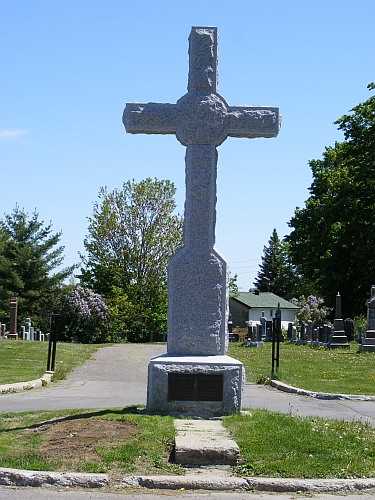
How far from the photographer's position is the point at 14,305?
116 feet

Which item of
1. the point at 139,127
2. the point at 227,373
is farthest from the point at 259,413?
the point at 139,127

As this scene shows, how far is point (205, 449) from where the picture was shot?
6988mm

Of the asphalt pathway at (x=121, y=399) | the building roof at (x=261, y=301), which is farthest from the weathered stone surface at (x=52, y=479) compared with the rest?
the building roof at (x=261, y=301)

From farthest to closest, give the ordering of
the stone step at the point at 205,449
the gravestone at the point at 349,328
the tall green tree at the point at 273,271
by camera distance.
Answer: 1. the tall green tree at the point at 273,271
2. the gravestone at the point at 349,328
3. the stone step at the point at 205,449

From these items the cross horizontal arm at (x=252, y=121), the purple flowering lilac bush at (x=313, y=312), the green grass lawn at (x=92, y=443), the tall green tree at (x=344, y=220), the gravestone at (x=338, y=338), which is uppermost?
the tall green tree at (x=344, y=220)

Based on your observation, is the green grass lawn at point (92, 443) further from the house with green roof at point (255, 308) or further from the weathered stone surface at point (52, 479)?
the house with green roof at point (255, 308)

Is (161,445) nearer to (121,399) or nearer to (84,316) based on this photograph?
(121,399)

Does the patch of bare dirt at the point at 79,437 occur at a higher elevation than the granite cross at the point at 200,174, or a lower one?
lower

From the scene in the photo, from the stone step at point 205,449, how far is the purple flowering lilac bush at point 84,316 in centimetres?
3511

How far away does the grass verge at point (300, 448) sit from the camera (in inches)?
268

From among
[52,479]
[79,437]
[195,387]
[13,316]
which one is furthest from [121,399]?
[13,316]

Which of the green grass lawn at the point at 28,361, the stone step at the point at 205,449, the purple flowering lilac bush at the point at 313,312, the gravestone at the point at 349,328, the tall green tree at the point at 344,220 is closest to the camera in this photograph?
the stone step at the point at 205,449

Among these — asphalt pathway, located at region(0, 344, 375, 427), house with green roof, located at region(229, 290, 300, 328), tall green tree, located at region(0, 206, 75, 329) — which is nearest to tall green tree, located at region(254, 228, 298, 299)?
house with green roof, located at region(229, 290, 300, 328)

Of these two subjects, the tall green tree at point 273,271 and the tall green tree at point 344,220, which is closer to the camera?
the tall green tree at point 344,220
